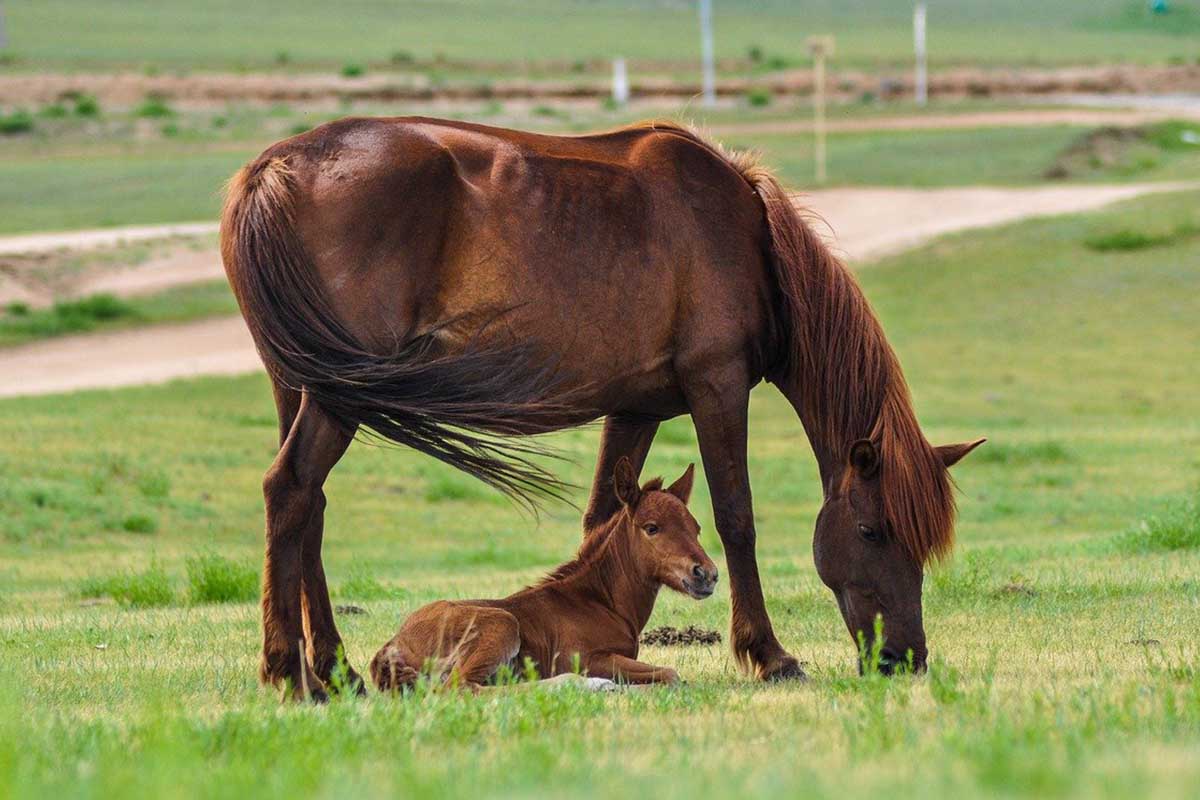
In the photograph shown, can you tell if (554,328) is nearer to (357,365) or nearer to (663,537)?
(357,365)

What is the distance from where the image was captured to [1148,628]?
25.5 feet

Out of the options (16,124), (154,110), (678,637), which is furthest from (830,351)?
(154,110)

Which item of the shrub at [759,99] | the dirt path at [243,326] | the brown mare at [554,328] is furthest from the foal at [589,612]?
the shrub at [759,99]

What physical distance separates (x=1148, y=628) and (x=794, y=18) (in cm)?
11525

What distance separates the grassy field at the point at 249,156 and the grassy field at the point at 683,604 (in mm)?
11068

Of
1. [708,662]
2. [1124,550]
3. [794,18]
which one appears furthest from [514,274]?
[794,18]

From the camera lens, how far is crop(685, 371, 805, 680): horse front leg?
23.7 feet

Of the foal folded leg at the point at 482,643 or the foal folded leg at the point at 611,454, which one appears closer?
the foal folded leg at the point at 482,643

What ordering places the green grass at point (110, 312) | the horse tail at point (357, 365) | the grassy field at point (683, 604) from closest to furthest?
the grassy field at point (683, 604)
the horse tail at point (357, 365)
the green grass at point (110, 312)

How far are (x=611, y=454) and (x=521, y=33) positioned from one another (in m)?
92.1

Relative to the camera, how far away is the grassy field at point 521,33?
7831 cm

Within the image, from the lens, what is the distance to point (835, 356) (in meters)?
7.35

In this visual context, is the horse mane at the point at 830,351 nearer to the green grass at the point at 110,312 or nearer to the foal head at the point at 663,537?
the foal head at the point at 663,537

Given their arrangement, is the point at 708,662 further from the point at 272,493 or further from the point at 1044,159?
the point at 1044,159
